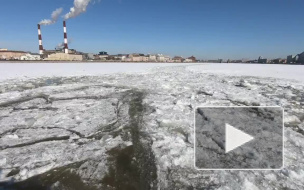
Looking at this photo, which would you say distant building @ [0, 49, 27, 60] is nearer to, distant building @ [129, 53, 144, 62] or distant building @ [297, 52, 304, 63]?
distant building @ [129, 53, 144, 62]

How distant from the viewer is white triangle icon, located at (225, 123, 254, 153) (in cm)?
233

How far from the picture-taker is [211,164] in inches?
77.6

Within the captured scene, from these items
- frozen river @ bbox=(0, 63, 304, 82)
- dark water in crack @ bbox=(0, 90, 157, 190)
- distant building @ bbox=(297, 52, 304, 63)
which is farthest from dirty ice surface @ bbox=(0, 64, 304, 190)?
distant building @ bbox=(297, 52, 304, 63)

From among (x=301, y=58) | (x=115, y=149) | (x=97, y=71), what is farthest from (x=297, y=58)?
(x=115, y=149)

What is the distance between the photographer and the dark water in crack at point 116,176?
1687 millimetres

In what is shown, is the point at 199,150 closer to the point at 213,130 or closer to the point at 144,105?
the point at 213,130

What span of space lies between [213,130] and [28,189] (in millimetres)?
2109

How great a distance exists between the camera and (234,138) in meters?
2.52

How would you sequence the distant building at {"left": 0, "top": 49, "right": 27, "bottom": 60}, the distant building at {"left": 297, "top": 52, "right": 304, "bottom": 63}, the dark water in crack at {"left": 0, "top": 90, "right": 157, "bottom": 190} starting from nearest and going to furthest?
the dark water in crack at {"left": 0, "top": 90, "right": 157, "bottom": 190}, the distant building at {"left": 297, "top": 52, "right": 304, "bottom": 63}, the distant building at {"left": 0, "top": 49, "right": 27, "bottom": 60}

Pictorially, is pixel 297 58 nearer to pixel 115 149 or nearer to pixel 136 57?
pixel 136 57
